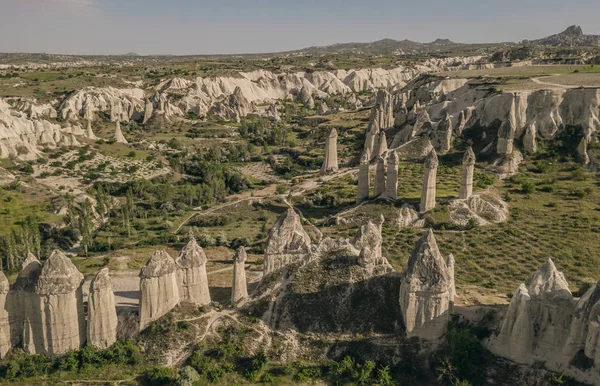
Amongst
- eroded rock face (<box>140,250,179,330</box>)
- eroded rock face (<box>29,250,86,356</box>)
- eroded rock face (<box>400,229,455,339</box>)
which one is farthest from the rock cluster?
eroded rock face (<box>29,250,86,356</box>)

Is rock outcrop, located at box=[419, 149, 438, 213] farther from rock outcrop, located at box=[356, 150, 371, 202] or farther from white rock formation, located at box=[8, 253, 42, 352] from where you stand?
white rock formation, located at box=[8, 253, 42, 352]

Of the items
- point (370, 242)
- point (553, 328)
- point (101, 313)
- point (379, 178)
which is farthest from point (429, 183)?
point (101, 313)

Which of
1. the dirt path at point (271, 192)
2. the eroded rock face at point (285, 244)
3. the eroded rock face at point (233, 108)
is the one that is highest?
the eroded rock face at point (233, 108)

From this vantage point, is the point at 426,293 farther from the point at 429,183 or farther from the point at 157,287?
the point at 429,183

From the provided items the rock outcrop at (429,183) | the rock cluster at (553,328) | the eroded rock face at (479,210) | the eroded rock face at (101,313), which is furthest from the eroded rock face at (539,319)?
the eroded rock face at (479,210)

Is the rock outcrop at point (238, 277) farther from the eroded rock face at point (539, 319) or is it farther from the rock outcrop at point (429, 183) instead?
the rock outcrop at point (429, 183)

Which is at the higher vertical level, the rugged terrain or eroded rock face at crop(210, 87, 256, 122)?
eroded rock face at crop(210, 87, 256, 122)
